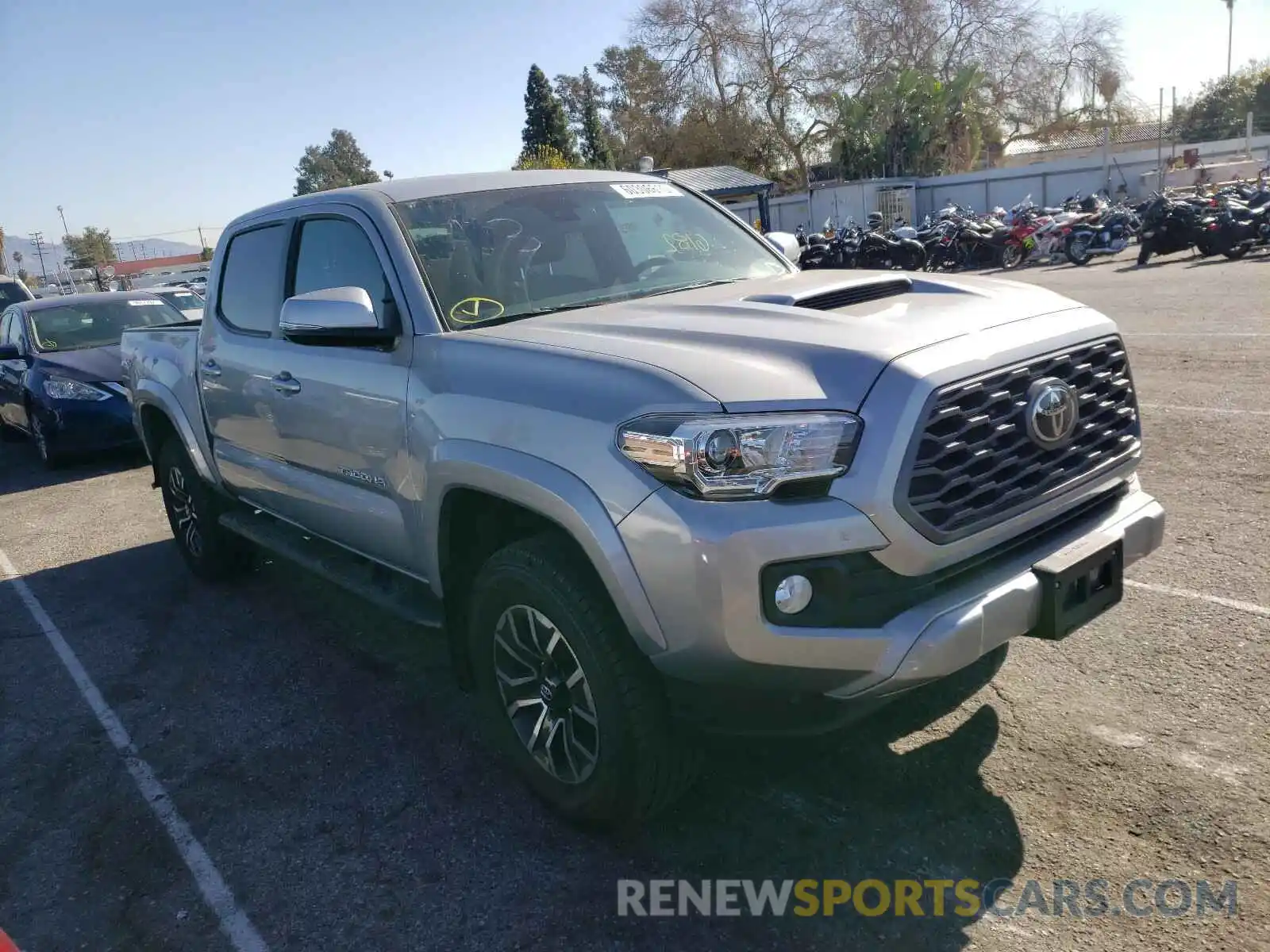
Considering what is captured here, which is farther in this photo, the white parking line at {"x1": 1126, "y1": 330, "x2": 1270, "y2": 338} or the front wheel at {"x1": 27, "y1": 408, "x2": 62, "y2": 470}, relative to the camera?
the front wheel at {"x1": 27, "y1": 408, "x2": 62, "y2": 470}

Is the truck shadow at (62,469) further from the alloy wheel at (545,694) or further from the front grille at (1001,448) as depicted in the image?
the front grille at (1001,448)

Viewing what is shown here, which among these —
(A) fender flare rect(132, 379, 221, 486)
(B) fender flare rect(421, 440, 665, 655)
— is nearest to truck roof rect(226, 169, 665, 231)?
(B) fender flare rect(421, 440, 665, 655)

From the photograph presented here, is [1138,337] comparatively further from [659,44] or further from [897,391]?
[659,44]

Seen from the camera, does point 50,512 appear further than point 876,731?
Yes

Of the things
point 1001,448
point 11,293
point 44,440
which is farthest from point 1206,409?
point 11,293

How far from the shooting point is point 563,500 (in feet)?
8.86

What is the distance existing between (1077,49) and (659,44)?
27.4 metres

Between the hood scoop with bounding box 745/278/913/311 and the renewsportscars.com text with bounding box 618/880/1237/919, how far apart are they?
1715mm

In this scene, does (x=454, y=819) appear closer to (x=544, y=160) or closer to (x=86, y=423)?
(x=86, y=423)

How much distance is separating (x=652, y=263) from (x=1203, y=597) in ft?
8.82

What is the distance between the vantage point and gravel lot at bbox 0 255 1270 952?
272cm

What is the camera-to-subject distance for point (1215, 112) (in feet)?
199

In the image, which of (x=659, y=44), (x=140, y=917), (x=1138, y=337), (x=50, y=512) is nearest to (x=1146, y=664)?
(x=140, y=917)

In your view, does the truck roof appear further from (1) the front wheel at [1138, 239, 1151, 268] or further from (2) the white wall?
(2) the white wall
